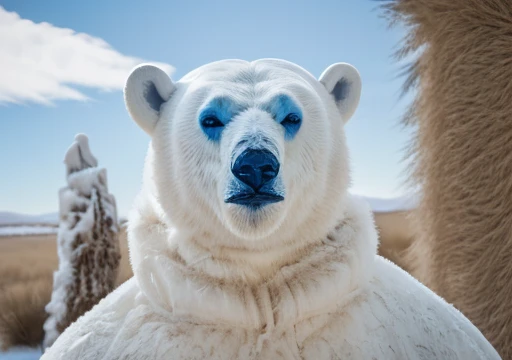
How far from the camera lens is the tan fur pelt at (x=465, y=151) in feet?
5.59

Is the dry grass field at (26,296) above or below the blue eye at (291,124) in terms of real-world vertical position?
below

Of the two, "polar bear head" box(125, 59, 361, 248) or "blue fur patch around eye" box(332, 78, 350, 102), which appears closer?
"polar bear head" box(125, 59, 361, 248)

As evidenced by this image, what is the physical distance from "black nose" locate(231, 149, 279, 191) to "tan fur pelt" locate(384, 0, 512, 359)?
1299 mm

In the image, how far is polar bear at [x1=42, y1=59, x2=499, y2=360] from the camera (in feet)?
2.68

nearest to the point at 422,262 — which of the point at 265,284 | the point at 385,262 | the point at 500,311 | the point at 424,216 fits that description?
the point at 424,216

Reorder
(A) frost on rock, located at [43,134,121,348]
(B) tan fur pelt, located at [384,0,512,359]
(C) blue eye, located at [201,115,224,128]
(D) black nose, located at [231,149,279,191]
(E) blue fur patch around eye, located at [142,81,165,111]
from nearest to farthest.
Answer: (D) black nose, located at [231,149,279,191]
(C) blue eye, located at [201,115,224,128]
(E) blue fur patch around eye, located at [142,81,165,111]
(B) tan fur pelt, located at [384,0,512,359]
(A) frost on rock, located at [43,134,121,348]

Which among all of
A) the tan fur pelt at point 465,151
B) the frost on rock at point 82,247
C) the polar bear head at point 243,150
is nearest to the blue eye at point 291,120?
the polar bear head at point 243,150

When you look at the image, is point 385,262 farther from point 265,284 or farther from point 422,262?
point 422,262

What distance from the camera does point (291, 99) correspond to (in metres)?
0.83

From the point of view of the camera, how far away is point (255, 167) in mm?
722

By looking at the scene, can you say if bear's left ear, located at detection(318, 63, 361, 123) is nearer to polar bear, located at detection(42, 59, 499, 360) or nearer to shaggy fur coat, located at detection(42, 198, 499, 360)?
polar bear, located at detection(42, 59, 499, 360)

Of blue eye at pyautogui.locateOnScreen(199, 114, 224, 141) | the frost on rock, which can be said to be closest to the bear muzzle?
blue eye at pyautogui.locateOnScreen(199, 114, 224, 141)

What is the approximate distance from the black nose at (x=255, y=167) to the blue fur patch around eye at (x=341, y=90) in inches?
13.6

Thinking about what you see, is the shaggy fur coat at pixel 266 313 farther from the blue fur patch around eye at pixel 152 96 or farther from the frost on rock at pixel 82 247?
the frost on rock at pixel 82 247
